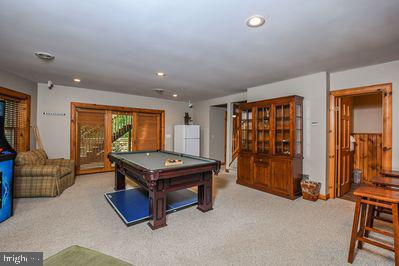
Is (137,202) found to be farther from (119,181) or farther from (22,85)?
(22,85)

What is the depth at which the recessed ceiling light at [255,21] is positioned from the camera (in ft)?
6.57

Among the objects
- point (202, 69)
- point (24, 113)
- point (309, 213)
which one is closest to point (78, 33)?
point (202, 69)

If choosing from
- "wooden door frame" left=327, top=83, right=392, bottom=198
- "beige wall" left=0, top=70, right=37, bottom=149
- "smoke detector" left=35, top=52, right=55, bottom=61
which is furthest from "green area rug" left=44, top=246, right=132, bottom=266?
"beige wall" left=0, top=70, right=37, bottom=149

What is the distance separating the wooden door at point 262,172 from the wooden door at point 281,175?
124mm

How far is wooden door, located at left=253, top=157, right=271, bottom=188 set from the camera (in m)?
4.23

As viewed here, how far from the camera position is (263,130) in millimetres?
4516

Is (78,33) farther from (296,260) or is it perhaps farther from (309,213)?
(309,213)

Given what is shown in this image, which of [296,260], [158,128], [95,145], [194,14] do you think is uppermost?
[194,14]

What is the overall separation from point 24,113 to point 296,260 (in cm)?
586

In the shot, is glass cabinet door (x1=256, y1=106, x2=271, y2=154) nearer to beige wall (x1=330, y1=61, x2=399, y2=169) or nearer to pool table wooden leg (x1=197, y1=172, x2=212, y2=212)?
A: beige wall (x1=330, y1=61, x2=399, y2=169)

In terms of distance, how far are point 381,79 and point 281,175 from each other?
7.83 ft

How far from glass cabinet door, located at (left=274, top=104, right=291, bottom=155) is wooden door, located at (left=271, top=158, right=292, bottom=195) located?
22cm

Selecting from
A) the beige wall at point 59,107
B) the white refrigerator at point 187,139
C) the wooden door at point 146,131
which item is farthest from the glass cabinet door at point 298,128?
the beige wall at point 59,107

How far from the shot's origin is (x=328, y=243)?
230 cm
